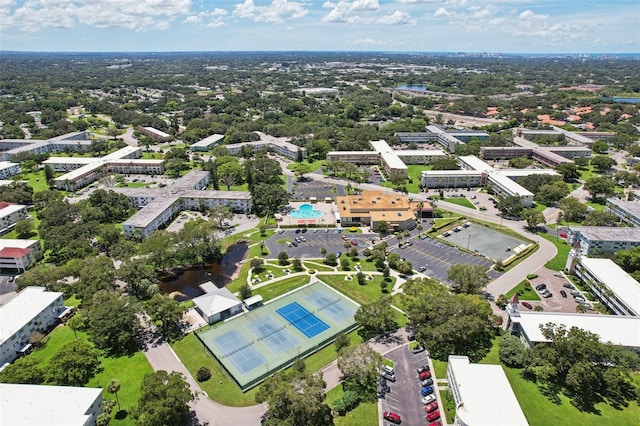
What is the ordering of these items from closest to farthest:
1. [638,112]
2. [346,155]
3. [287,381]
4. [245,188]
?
[287,381]
[245,188]
[346,155]
[638,112]

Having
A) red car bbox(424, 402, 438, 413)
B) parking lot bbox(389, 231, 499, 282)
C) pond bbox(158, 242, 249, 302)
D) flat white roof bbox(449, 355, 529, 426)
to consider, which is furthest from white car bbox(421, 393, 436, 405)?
pond bbox(158, 242, 249, 302)

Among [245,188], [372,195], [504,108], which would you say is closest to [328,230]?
[372,195]

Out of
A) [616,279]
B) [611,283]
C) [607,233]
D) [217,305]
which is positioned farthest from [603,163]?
[217,305]

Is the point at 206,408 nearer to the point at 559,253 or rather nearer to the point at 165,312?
the point at 165,312

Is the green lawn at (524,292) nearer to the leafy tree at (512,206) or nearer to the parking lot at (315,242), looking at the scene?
the parking lot at (315,242)

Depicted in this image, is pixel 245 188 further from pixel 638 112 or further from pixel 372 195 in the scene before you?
pixel 638 112

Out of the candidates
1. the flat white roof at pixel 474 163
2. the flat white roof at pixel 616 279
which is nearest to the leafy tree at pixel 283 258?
the flat white roof at pixel 616 279
